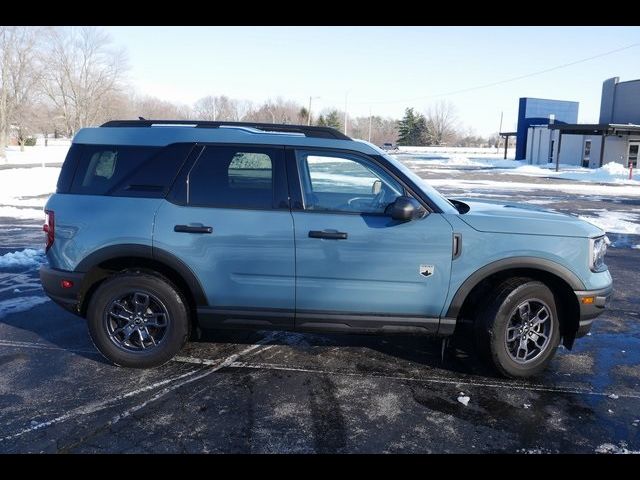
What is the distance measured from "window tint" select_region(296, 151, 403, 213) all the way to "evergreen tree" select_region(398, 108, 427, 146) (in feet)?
352

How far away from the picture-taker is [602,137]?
4056 cm

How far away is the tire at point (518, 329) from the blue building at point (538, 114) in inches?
2125

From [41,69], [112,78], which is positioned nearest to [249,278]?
[41,69]

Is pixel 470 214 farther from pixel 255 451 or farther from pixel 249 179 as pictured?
pixel 255 451

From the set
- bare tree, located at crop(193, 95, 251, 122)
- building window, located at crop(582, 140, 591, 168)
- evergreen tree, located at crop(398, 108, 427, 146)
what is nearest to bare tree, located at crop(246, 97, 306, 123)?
bare tree, located at crop(193, 95, 251, 122)

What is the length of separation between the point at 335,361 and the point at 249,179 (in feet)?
5.80

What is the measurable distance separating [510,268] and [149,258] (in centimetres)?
290

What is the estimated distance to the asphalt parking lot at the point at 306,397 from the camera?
335cm

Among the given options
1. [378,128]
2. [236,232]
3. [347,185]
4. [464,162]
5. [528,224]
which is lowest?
[236,232]

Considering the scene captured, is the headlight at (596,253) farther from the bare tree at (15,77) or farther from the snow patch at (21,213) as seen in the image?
the bare tree at (15,77)

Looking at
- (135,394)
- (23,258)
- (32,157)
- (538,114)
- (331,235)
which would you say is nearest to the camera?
(135,394)

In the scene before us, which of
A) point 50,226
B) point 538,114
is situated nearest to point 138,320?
point 50,226

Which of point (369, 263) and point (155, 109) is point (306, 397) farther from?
point (155, 109)

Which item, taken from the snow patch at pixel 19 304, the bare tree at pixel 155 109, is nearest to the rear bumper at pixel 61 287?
the snow patch at pixel 19 304
